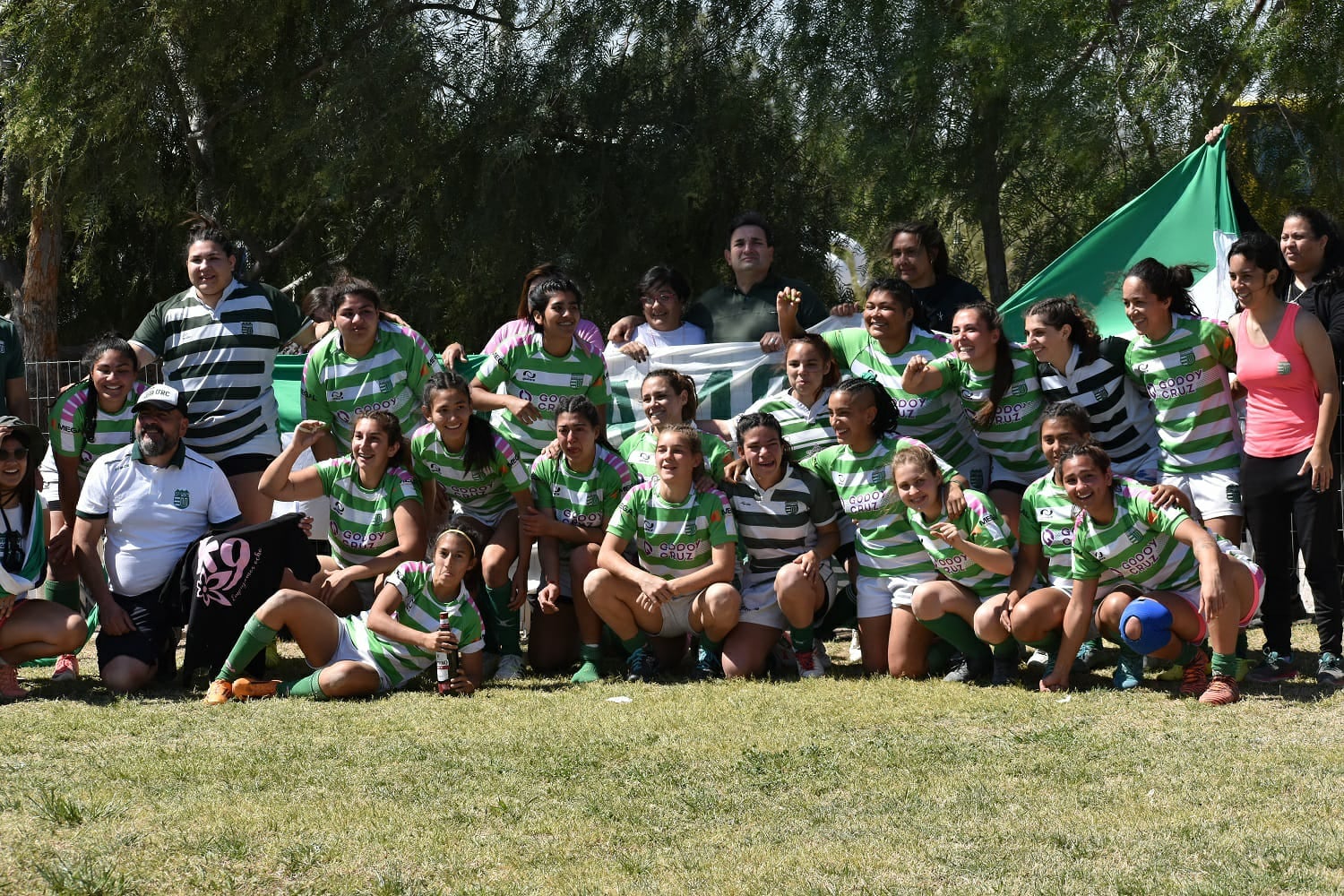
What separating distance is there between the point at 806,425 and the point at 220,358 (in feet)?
9.65

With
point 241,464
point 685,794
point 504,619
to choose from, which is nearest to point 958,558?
point 504,619

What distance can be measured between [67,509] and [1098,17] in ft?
26.8

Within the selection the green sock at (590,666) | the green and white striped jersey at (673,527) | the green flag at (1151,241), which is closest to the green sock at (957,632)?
the green and white striped jersey at (673,527)

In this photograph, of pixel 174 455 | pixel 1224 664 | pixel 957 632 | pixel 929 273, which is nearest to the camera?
pixel 1224 664

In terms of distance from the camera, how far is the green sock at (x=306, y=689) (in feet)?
20.8

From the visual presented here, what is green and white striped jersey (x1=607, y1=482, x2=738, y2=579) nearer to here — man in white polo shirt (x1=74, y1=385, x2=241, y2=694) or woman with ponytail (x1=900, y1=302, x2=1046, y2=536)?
woman with ponytail (x1=900, y1=302, x2=1046, y2=536)

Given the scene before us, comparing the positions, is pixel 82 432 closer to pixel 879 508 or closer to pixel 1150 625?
pixel 879 508

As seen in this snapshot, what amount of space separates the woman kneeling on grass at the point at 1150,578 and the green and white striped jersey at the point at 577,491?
219cm

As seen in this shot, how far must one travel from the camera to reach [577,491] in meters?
7.22

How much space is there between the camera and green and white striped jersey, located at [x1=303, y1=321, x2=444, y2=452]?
7434 mm

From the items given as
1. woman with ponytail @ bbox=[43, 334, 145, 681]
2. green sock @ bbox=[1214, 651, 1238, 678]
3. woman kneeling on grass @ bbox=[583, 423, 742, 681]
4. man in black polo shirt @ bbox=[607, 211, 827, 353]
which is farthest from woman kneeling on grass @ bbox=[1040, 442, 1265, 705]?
woman with ponytail @ bbox=[43, 334, 145, 681]

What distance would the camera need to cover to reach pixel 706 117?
1328 cm

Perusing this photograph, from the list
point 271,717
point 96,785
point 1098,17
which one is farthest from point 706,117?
point 96,785

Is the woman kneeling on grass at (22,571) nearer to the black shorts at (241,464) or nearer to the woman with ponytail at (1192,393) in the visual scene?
the black shorts at (241,464)
